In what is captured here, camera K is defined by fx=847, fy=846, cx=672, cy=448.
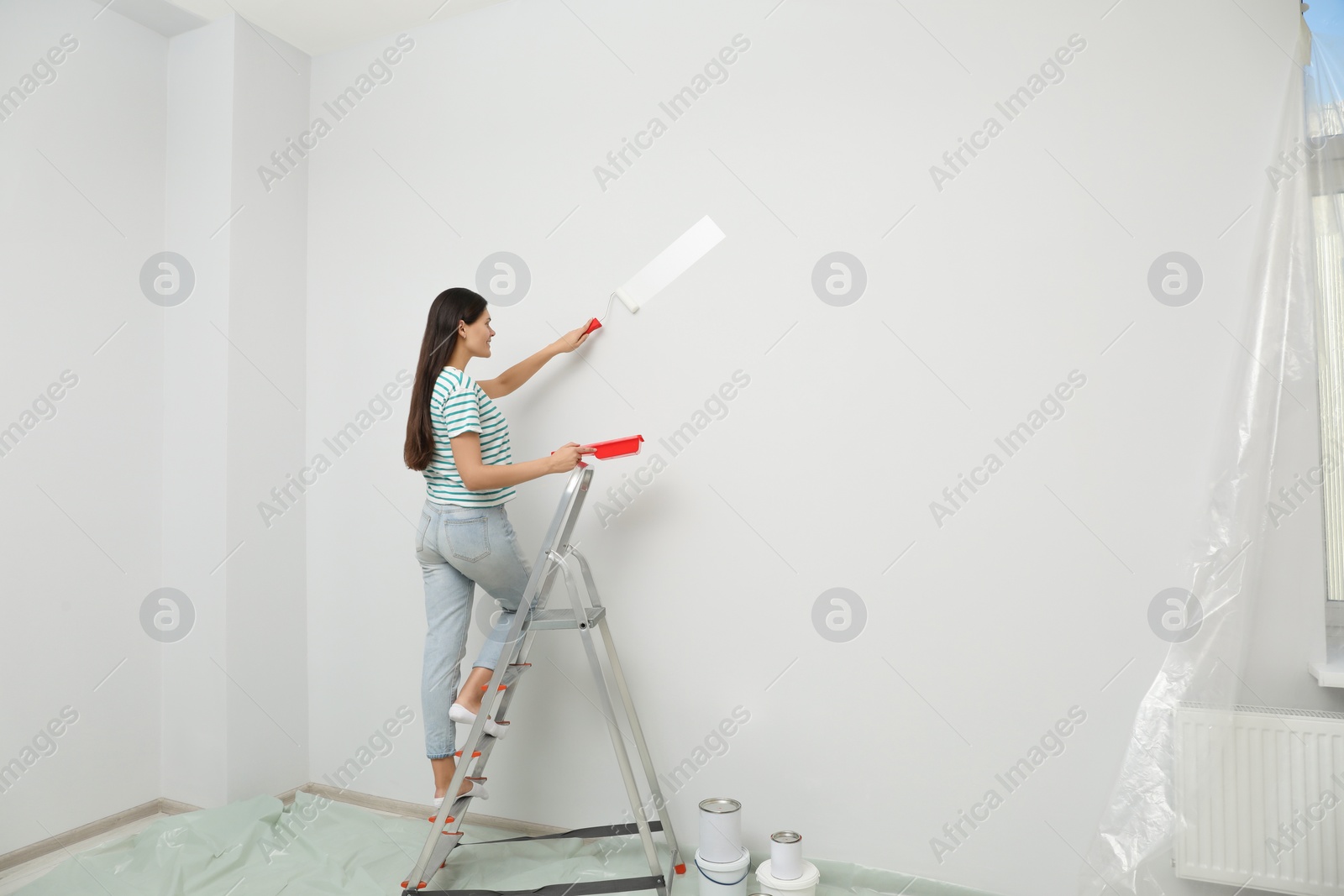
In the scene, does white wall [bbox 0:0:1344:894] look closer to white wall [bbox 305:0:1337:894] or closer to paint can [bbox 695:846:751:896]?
white wall [bbox 305:0:1337:894]

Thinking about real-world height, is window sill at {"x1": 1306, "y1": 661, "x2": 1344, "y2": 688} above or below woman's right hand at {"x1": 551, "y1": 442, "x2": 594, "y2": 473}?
below

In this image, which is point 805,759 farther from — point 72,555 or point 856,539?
point 72,555

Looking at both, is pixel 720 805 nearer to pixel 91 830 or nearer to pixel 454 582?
pixel 454 582

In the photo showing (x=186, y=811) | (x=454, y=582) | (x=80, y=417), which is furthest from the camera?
(x=186, y=811)

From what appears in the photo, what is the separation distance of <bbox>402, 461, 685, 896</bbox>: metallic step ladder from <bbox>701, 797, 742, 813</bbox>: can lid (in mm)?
142

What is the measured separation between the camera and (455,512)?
230 cm

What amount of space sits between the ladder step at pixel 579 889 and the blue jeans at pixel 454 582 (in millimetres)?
337

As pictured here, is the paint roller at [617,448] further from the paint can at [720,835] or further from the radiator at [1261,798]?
the radiator at [1261,798]

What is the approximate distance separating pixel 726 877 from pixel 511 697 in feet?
2.26

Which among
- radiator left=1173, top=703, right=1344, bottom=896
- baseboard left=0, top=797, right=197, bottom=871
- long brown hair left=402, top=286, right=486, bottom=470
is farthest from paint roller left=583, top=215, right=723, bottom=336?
baseboard left=0, top=797, right=197, bottom=871

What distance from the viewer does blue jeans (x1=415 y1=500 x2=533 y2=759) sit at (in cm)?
229

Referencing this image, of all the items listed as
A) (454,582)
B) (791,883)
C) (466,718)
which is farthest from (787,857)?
(454,582)

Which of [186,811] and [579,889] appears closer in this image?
[579,889]

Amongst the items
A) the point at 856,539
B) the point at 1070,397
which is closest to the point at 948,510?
the point at 856,539
